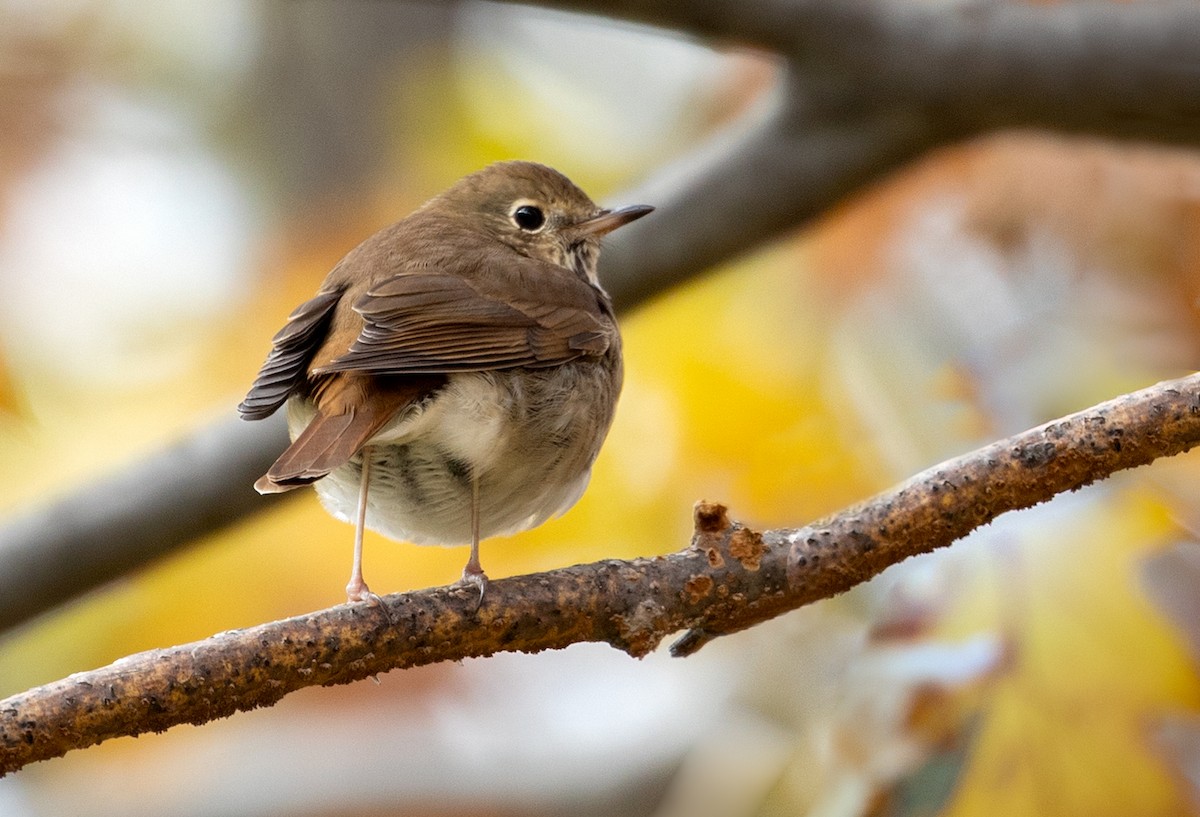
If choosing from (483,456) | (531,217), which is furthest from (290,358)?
(531,217)

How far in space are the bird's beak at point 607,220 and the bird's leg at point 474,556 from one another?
4.18ft

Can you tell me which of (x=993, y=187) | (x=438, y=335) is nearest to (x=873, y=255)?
(x=993, y=187)

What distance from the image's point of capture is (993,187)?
6.52 metres

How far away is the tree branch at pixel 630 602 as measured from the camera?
2.89 meters

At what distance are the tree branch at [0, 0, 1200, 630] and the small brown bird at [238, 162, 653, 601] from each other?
29 centimetres

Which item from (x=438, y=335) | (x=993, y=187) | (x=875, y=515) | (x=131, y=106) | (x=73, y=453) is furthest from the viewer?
(x=131, y=106)

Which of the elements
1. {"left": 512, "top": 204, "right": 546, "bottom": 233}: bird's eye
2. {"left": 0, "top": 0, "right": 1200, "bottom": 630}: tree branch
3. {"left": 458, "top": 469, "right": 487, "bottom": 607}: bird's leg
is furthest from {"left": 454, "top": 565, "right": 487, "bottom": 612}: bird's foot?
{"left": 512, "top": 204, "right": 546, "bottom": 233}: bird's eye

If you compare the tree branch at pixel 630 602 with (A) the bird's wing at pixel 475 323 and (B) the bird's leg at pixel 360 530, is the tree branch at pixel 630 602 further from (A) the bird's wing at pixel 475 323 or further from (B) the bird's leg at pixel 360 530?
(A) the bird's wing at pixel 475 323

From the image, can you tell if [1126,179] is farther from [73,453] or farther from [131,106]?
[131,106]

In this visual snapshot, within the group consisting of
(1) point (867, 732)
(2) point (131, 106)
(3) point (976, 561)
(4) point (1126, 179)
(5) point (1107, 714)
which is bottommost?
(5) point (1107, 714)

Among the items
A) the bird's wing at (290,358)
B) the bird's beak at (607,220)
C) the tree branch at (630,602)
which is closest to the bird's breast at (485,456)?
the bird's wing at (290,358)

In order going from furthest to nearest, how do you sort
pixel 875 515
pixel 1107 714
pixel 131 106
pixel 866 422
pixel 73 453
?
1. pixel 131 106
2. pixel 73 453
3. pixel 866 422
4. pixel 1107 714
5. pixel 875 515

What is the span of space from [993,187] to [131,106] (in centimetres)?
596

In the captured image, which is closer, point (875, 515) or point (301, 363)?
point (875, 515)
